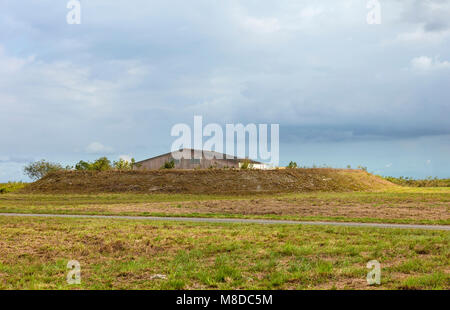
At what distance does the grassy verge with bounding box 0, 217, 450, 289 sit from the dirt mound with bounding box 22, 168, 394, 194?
2753 centimetres

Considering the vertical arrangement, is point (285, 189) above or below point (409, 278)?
above

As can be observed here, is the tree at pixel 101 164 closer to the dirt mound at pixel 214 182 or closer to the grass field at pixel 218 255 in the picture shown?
the dirt mound at pixel 214 182

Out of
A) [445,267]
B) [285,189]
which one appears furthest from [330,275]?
[285,189]

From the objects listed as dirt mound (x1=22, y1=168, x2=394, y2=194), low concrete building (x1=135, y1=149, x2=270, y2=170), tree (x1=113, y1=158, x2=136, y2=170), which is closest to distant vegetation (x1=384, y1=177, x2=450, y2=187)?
dirt mound (x1=22, y1=168, x2=394, y2=194)

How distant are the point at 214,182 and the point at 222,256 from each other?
35.1 m

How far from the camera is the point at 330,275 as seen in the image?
936 centimetres

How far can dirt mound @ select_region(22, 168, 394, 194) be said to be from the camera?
147 ft

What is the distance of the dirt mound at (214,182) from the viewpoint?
44.7 metres

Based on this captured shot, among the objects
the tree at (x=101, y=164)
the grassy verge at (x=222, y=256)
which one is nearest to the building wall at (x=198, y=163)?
the tree at (x=101, y=164)

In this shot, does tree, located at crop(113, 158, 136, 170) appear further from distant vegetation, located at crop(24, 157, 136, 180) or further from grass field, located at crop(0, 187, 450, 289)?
grass field, located at crop(0, 187, 450, 289)

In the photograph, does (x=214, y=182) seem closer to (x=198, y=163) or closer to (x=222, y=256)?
(x=198, y=163)

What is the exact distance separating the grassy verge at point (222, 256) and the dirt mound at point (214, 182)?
90.3 feet

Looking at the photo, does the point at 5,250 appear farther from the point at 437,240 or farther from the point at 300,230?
the point at 437,240

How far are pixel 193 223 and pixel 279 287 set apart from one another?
10.4 meters
